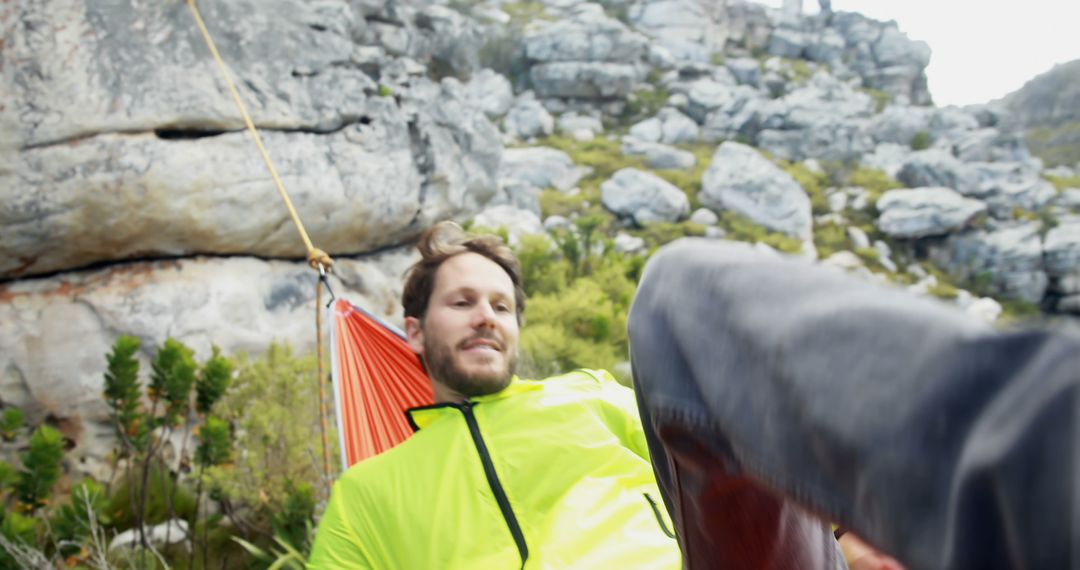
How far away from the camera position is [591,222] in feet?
25.2

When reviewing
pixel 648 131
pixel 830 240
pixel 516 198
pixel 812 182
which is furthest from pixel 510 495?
pixel 648 131

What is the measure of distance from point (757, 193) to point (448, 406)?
16419 mm

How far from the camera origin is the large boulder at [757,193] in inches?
656

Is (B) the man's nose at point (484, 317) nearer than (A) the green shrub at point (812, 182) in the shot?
Yes

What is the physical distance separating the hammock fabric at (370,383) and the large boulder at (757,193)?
15133 mm

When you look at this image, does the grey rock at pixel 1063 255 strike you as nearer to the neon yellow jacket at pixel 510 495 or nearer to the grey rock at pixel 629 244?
the grey rock at pixel 629 244

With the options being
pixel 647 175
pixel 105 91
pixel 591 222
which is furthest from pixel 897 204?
pixel 105 91

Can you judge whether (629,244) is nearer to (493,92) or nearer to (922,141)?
(493,92)

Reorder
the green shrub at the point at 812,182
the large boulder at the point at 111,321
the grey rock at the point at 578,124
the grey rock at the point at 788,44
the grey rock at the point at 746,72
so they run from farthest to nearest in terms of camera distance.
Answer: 1. the grey rock at the point at 788,44
2. the grey rock at the point at 746,72
3. the grey rock at the point at 578,124
4. the green shrub at the point at 812,182
5. the large boulder at the point at 111,321

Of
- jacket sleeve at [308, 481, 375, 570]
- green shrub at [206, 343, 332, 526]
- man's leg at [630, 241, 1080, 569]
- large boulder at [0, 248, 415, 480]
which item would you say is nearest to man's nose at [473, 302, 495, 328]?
jacket sleeve at [308, 481, 375, 570]

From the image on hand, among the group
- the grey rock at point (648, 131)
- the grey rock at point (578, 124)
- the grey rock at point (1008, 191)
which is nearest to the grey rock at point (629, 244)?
the grey rock at point (1008, 191)

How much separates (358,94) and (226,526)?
254cm

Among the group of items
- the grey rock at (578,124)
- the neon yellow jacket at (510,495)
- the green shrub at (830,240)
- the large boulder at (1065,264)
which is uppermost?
the grey rock at (578,124)

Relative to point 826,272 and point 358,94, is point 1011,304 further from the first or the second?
point 826,272
